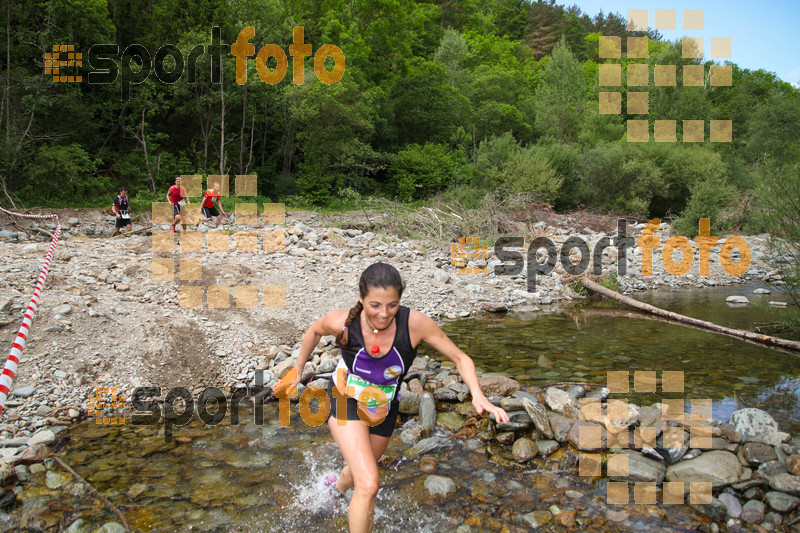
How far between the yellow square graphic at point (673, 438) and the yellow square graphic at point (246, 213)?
49.3 ft

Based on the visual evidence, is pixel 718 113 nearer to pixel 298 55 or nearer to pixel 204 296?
pixel 298 55

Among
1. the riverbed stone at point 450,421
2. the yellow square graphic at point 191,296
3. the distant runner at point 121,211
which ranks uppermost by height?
the distant runner at point 121,211

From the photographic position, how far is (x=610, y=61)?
46.8 meters

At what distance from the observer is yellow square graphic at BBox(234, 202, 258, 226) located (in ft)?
58.0

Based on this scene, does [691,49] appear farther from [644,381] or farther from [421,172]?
[644,381]

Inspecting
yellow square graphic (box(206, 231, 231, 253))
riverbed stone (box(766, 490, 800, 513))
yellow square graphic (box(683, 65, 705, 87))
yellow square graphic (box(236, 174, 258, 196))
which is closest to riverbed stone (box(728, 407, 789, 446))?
riverbed stone (box(766, 490, 800, 513))

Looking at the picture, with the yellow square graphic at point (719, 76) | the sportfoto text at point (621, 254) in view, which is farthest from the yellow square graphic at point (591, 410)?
the yellow square graphic at point (719, 76)

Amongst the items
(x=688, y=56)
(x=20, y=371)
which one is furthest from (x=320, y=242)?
(x=688, y=56)

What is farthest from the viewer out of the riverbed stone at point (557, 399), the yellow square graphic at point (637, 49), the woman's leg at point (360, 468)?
the yellow square graphic at point (637, 49)

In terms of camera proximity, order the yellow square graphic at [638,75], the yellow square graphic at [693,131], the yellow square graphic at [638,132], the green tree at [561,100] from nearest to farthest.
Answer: the yellow square graphic at [638,132]
the yellow square graphic at [693,131]
the green tree at [561,100]
the yellow square graphic at [638,75]

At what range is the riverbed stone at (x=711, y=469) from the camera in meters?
3.71

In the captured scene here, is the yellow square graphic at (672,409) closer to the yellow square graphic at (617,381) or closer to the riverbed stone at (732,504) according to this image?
the yellow square graphic at (617,381)

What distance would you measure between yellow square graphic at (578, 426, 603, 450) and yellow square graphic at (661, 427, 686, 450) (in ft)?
1.72

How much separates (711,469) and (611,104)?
1479 inches
